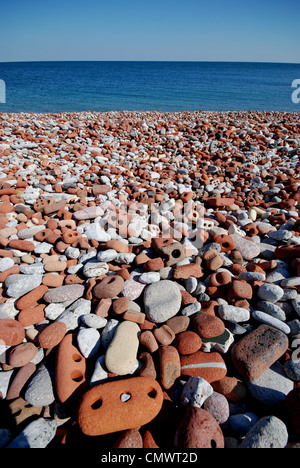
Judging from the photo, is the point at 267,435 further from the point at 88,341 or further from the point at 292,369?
the point at 88,341

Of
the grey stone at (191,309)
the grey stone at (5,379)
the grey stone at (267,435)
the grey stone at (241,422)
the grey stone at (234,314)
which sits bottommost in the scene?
the grey stone at (5,379)

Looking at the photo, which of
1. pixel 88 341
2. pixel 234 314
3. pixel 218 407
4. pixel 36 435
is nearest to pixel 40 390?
pixel 36 435

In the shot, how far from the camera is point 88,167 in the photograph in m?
5.31

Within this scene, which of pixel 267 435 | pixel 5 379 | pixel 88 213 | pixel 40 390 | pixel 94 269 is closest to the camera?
pixel 267 435

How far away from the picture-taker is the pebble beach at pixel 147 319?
1479 mm

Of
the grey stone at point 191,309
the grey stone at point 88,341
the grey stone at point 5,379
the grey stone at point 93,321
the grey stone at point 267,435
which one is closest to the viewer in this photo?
the grey stone at point 267,435

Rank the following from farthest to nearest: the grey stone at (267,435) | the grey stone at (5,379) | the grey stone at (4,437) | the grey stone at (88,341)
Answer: the grey stone at (88,341) → the grey stone at (5,379) → the grey stone at (4,437) → the grey stone at (267,435)

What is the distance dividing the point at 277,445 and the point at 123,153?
18.8 ft

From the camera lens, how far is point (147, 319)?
212cm

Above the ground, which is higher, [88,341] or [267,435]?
[267,435]

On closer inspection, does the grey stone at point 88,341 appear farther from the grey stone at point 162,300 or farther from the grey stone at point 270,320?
the grey stone at point 270,320

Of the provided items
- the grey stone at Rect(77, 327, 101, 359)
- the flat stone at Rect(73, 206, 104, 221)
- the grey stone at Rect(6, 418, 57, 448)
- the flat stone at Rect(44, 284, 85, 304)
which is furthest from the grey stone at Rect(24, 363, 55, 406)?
the flat stone at Rect(73, 206, 104, 221)

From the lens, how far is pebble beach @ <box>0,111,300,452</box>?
4.85 ft

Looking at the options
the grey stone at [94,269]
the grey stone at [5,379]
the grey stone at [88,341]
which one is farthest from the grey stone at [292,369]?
the grey stone at [5,379]
